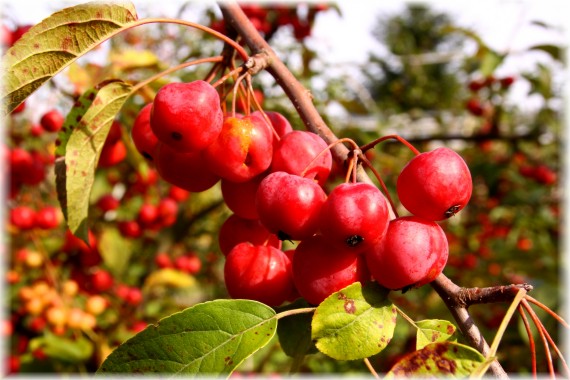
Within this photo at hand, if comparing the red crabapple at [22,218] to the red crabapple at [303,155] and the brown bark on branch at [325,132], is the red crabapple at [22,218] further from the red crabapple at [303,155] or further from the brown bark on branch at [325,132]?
the red crabapple at [303,155]

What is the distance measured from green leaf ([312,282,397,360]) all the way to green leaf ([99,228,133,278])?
2.11 m

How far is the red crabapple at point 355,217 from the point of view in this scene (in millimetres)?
665

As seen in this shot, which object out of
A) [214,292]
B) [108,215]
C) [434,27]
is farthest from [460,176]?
[434,27]

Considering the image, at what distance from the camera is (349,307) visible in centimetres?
70

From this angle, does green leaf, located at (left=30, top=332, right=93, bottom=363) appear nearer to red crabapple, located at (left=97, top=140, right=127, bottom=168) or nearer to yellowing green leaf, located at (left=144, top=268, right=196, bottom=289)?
yellowing green leaf, located at (left=144, top=268, right=196, bottom=289)

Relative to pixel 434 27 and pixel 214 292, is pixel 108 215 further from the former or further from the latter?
pixel 434 27

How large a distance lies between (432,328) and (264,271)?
261 mm

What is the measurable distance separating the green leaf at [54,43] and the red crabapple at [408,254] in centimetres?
54

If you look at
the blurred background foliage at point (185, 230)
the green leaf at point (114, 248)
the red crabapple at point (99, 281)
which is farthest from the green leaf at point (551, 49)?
the red crabapple at point (99, 281)

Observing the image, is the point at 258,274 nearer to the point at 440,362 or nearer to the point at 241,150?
the point at 241,150

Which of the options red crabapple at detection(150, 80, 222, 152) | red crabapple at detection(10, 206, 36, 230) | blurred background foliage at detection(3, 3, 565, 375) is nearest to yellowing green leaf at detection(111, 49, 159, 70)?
blurred background foliage at detection(3, 3, 565, 375)

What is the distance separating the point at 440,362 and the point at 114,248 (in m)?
2.29

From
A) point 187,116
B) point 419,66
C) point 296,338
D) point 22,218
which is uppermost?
point 187,116

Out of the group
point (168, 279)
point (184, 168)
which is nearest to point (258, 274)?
point (184, 168)
